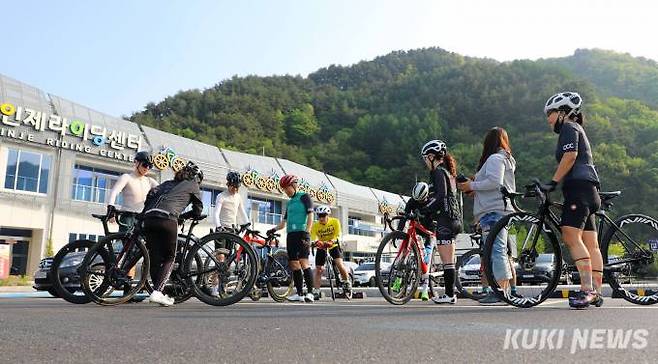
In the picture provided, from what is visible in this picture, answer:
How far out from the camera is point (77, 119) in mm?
28906

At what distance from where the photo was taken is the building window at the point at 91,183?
28.9 meters

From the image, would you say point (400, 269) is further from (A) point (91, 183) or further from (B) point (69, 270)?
(A) point (91, 183)

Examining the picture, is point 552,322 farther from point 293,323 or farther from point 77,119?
point 77,119

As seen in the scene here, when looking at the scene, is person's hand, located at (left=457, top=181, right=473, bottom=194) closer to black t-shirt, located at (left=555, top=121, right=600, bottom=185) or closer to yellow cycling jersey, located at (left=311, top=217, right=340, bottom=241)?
black t-shirt, located at (left=555, top=121, right=600, bottom=185)

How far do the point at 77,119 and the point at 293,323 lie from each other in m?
29.3

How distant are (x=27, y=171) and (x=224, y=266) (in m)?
25.2

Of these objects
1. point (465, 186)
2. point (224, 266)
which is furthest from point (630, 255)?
point (224, 266)

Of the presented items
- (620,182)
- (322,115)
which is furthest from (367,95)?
(620,182)

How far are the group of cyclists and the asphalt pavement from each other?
1126mm

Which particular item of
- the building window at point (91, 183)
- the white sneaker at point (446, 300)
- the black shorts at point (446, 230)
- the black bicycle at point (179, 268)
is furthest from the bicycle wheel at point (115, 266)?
the building window at point (91, 183)

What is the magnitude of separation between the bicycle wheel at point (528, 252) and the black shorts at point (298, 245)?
9.45 feet

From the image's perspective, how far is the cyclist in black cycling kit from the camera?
14.9 ft

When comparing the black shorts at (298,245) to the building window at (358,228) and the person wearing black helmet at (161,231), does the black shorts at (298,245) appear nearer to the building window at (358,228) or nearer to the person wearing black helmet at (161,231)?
the person wearing black helmet at (161,231)

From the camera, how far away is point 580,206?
14.9 ft
